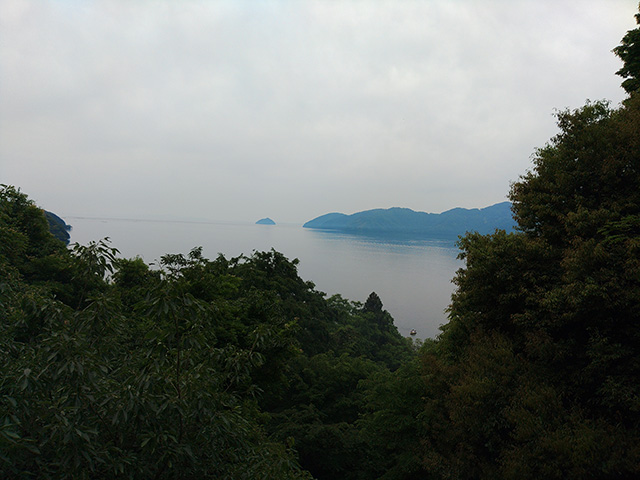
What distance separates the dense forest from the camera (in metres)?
2.75

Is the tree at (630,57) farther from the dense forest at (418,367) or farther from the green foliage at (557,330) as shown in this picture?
the green foliage at (557,330)

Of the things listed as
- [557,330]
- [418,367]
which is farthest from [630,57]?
[418,367]

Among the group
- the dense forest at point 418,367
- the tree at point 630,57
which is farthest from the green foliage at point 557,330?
the tree at point 630,57

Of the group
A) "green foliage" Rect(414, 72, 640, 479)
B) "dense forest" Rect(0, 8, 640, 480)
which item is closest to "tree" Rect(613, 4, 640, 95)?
"dense forest" Rect(0, 8, 640, 480)

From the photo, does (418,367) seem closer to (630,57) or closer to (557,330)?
(557,330)

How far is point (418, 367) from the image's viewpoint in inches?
412

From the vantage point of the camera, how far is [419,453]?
8500 millimetres

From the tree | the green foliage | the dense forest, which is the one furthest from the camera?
the tree

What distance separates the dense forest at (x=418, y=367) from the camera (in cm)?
275

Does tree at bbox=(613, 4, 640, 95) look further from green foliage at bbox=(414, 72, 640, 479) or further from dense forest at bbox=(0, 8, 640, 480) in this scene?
green foliage at bbox=(414, 72, 640, 479)

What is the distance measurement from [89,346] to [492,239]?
8.84 metres

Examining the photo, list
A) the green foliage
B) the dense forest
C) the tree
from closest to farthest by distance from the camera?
the dense forest
the green foliage
the tree

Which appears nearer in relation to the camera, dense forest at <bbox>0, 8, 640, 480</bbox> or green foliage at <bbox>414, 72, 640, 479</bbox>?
dense forest at <bbox>0, 8, 640, 480</bbox>

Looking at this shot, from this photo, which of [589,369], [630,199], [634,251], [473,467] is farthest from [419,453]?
[630,199]
